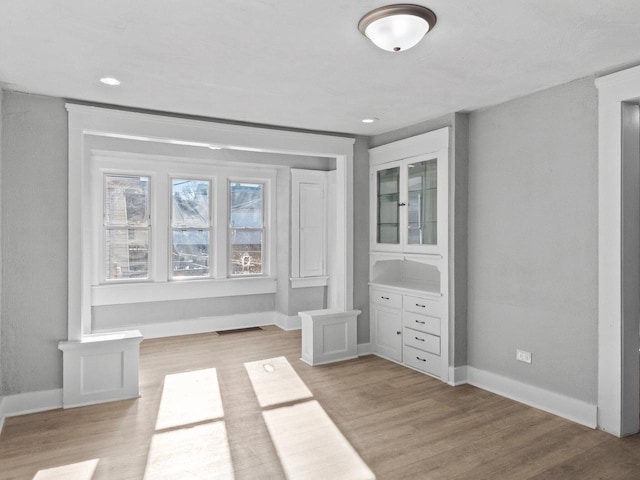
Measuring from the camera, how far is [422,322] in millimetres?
4426

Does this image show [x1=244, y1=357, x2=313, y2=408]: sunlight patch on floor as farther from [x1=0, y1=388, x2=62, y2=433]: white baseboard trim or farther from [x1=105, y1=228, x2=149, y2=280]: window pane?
[x1=105, y1=228, x2=149, y2=280]: window pane

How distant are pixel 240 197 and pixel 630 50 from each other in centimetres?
495

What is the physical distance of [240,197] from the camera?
21.2ft

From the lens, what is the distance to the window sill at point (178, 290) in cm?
555

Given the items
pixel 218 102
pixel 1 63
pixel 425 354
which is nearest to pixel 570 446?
pixel 425 354

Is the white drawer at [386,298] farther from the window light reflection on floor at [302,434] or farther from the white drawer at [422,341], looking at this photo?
the window light reflection on floor at [302,434]

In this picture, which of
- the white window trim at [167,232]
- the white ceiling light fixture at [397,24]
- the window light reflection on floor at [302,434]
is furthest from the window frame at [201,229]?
the white ceiling light fixture at [397,24]

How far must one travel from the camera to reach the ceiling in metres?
2.17

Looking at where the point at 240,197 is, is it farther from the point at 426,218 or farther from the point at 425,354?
the point at 425,354

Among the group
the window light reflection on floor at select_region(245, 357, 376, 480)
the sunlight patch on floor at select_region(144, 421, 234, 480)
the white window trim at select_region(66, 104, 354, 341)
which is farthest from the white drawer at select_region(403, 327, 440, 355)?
the sunlight patch on floor at select_region(144, 421, 234, 480)

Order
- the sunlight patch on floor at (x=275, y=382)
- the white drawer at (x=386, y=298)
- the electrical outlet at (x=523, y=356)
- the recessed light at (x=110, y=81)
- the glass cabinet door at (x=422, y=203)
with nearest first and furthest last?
the recessed light at (x=110, y=81)
the electrical outlet at (x=523, y=356)
the sunlight patch on floor at (x=275, y=382)
the glass cabinet door at (x=422, y=203)
the white drawer at (x=386, y=298)

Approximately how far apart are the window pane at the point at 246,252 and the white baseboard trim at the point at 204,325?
67 centimetres

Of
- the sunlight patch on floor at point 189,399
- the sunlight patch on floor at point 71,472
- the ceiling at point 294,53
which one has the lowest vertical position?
the sunlight patch on floor at point 71,472

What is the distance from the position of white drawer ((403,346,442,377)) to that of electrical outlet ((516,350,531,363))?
0.77m
